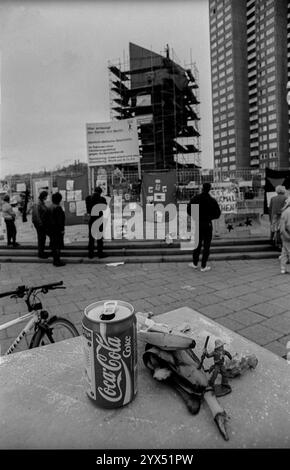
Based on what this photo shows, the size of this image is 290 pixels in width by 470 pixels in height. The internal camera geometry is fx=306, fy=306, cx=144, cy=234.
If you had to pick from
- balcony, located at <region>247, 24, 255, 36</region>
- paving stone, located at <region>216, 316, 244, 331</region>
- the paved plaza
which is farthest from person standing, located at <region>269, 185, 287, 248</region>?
balcony, located at <region>247, 24, 255, 36</region>

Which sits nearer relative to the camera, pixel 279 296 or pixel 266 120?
pixel 279 296

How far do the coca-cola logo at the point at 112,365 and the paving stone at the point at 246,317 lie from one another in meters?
3.09

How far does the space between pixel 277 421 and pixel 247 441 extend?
5.4 inches

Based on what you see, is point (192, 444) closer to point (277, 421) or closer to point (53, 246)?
point (277, 421)

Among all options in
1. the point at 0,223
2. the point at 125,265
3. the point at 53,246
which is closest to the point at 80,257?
the point at 53,246

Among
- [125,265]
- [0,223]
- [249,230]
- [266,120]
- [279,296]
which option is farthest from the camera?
[266,120]

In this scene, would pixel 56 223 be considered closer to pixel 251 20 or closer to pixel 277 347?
pixel 277 347

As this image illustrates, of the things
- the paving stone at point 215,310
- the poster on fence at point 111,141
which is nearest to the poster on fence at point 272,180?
the poster on fence at point 111,141

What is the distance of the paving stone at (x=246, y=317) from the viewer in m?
3.77

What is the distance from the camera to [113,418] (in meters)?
0.93

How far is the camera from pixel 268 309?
4148mm

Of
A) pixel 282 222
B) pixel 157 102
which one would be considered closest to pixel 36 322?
pixel 282 222

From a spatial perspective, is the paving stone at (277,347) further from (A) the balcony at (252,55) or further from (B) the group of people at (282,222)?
(A) the balcony at (252,55)

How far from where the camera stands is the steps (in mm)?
7535
